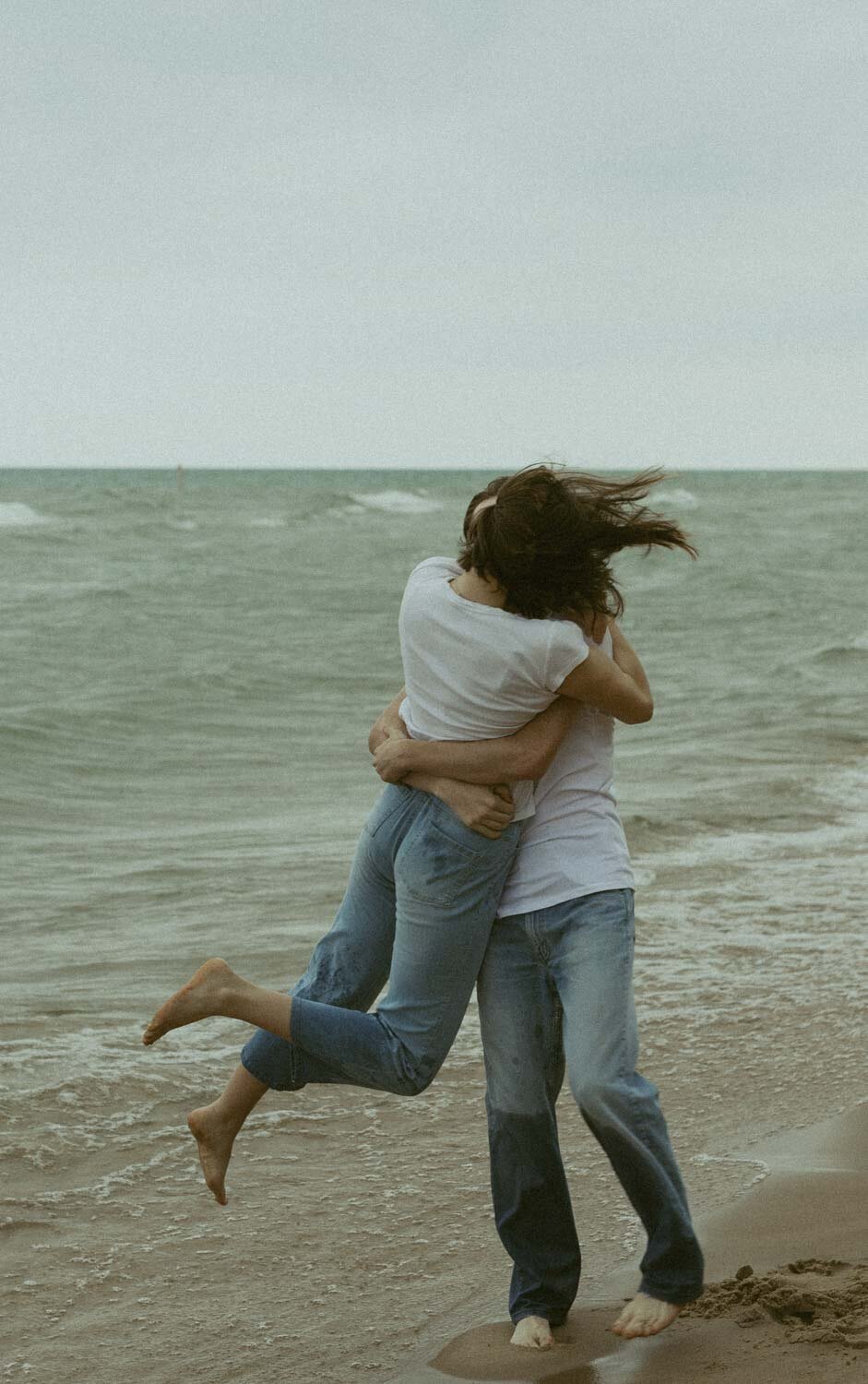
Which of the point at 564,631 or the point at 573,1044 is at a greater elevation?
the point at 564,631

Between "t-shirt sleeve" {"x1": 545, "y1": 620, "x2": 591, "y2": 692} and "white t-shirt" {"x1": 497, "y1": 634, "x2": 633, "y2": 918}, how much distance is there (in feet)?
0.46

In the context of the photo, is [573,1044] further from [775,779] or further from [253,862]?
[775,779]

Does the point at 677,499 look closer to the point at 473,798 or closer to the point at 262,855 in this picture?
the point at 262,855

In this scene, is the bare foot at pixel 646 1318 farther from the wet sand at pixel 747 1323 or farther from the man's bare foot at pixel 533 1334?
the man's bare foot at pixel 533 1334

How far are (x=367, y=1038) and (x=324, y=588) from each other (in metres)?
23.0

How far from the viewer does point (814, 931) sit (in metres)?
6.21

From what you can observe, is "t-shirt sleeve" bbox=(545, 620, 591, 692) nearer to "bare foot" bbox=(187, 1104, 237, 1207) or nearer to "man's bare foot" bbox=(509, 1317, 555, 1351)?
"bare foot" bbox=(187, 1104, 237, 1207)

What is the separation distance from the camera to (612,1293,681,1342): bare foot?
2.95 m

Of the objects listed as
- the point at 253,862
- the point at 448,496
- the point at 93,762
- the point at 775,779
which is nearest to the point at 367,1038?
the point at 253,862

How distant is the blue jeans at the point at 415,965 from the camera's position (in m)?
2.97

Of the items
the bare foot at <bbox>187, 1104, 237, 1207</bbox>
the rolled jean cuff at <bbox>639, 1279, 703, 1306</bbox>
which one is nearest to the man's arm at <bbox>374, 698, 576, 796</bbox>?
the bare foot at <bbox>187, 1104, 237, 1207</bbox>

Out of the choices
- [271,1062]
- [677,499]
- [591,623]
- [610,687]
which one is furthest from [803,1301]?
[677,499]

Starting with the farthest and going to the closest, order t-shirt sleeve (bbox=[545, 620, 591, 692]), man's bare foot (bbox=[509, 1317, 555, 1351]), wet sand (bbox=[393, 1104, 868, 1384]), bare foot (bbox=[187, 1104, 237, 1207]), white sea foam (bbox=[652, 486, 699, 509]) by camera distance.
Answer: white sea foam (bbox=[652, 486, 699, 509]) → bare foot (bbox=[187, 1104, 237, 1207]) → man's bare foot (bbox=[509, 1317, 555, 1351]) → t-shirt sleeve (bbox=[545, 620, 591, 692]) → wet sand (bbox=[393, 1104, 868, 1384])

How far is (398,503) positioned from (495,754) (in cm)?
5746
